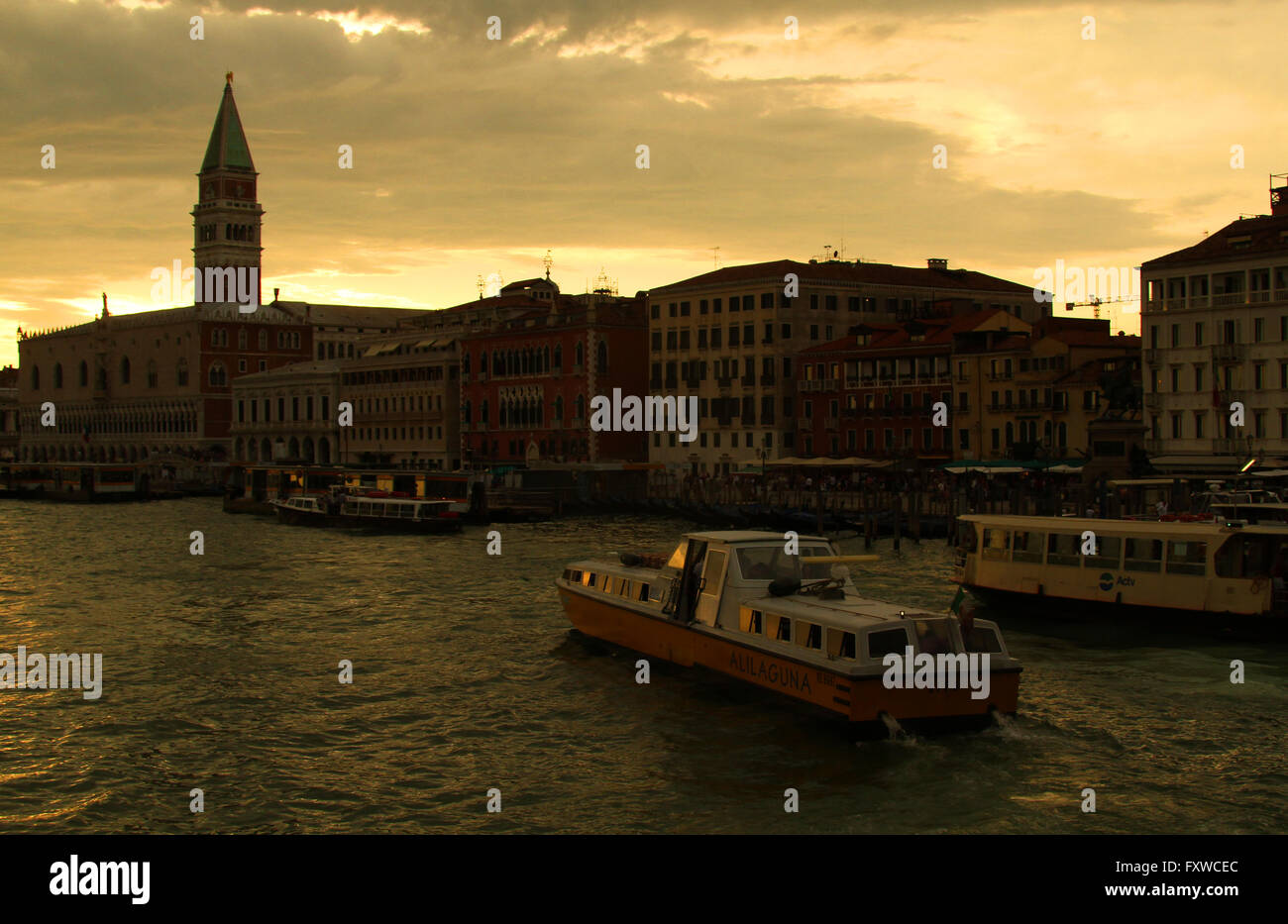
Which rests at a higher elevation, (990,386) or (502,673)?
(990,386)

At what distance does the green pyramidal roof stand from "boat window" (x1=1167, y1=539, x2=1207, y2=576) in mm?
113344

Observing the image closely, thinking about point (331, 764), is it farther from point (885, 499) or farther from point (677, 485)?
point (677, 485)

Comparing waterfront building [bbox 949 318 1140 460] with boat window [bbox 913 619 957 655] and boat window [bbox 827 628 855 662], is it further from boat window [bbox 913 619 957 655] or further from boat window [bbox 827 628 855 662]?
boat window [bbox 827 628 855 662]

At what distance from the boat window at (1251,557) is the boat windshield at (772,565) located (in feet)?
25.2

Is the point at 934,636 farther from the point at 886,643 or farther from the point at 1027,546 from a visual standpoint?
the point at 1027,546

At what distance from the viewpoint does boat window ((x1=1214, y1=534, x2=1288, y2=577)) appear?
2062cm

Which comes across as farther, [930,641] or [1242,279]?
[1242,279]

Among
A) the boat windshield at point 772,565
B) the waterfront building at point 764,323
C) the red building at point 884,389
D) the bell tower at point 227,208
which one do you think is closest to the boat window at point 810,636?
the boat windshield at point 772,565

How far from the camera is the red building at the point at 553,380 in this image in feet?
227

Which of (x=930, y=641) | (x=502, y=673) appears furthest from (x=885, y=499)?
(x=930, y=641)

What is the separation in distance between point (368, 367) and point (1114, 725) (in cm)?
→ 7497

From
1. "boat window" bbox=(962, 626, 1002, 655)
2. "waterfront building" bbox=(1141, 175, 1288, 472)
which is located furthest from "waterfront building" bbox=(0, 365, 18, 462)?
"boat window" bbox=(962, 626, 1002, 655)

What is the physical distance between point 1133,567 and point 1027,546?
2267mm
